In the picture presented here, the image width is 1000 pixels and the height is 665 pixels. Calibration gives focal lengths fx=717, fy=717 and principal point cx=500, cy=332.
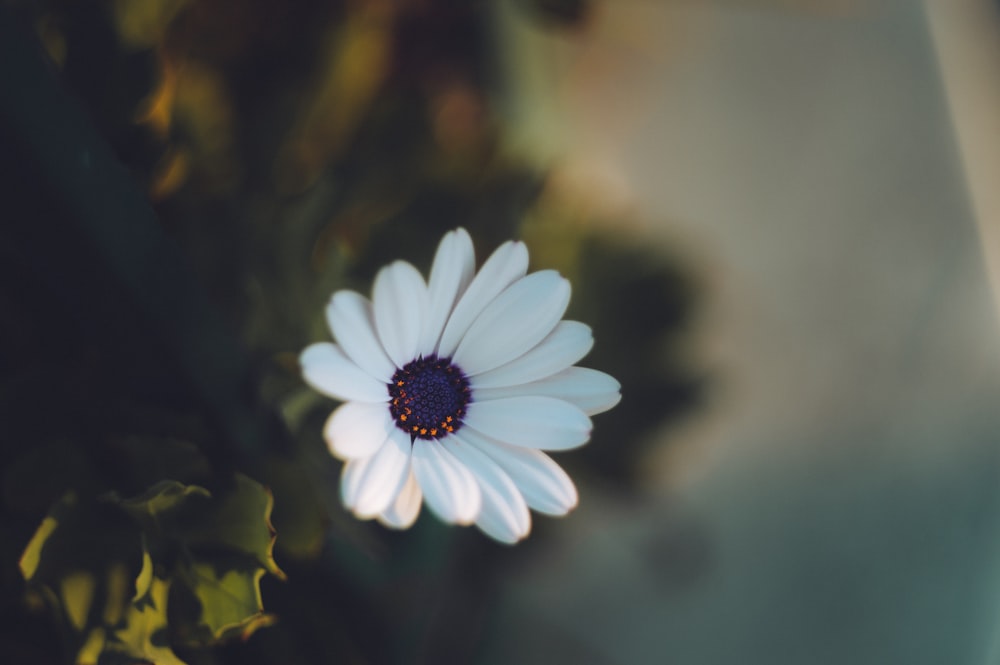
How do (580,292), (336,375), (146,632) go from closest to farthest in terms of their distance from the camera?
(336,375)
(146,632)
(580,292)

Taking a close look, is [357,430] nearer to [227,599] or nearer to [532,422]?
[532,422]

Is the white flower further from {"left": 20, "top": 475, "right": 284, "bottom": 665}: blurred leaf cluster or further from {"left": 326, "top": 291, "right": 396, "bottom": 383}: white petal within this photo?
{"left": 20, "top": 475, "right": 284, "bottom": 665}: blurred leaf cluster

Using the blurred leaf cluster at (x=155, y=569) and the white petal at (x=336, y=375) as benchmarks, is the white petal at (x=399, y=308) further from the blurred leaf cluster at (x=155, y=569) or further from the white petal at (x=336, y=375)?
the blurred leaf cluster at (x=155, y=569)

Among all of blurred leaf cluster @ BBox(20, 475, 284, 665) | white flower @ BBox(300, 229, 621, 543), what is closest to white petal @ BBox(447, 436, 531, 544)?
white flower @ BBox(300, 229, 621, 543)

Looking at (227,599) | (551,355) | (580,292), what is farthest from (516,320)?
(580,292)

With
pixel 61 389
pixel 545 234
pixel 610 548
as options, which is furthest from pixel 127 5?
pixel 610 548
